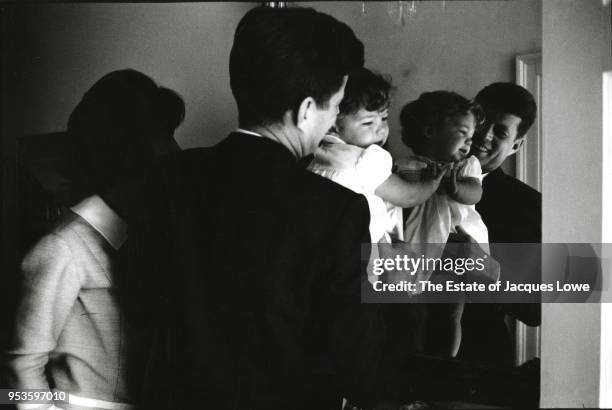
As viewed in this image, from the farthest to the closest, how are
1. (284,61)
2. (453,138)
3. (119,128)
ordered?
(119,128)
(453,138)
(284,61)

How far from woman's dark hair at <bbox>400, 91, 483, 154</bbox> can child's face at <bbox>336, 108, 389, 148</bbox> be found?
0.03 metres

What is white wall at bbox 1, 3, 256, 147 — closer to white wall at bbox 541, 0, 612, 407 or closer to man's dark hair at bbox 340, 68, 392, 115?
man's dark hair at bbox 340, 68, 392, 115

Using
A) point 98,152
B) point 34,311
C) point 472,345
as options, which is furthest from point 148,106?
point 472,345

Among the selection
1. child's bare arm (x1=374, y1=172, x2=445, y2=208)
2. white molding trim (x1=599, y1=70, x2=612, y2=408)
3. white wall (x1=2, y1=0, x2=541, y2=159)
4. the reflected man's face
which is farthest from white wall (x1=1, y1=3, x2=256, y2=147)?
white molding trim (x1=599, y1=70, x2=612, y2=408)

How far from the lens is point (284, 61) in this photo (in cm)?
86

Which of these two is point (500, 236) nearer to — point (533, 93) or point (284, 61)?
point (533, 93)

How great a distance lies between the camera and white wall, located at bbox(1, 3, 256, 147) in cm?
110

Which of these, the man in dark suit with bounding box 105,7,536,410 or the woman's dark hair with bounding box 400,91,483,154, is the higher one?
the woman's dark hair with bounding box 400,91,483,154

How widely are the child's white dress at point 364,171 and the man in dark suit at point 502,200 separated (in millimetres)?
145

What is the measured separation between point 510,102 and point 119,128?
709 millimetres

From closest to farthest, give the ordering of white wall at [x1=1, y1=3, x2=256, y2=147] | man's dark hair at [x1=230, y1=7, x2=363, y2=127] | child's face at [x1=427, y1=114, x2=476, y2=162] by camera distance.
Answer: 1. man's dark hair at [x1=230, y1=7, x2=363, y2=127]
2. child's face at [x1=427, y1=114, x2=476, y2=162]
3. white wall at [x1=1, y1=3, x2=256, y2=147]

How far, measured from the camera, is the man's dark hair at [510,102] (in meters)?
0.94

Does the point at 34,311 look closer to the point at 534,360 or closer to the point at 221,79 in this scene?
the point at 221,79

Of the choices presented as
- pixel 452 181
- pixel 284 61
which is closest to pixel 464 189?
pixel 452 181
